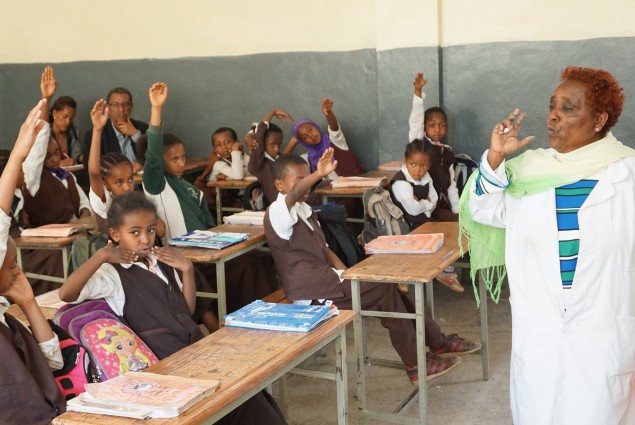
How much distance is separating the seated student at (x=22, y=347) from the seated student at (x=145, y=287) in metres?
0.43

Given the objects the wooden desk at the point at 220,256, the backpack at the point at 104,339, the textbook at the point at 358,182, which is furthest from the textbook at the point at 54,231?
the textbook at the point at 358,182

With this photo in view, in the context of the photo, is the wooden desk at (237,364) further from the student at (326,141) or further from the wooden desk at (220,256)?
the student at (326,141)

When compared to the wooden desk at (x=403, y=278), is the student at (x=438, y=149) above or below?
above

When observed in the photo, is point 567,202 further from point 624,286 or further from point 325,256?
point 325,256

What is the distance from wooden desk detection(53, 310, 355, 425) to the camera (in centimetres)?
210

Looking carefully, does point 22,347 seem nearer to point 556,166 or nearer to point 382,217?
point 556,166

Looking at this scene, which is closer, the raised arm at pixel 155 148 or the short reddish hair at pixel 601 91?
the short reddish hair at pixel 601 91

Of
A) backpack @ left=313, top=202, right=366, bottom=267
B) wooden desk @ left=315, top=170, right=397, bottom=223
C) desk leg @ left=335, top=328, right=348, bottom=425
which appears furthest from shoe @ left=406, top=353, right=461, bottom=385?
wooden desk @ left=315, top=170, right=397, bottom=223

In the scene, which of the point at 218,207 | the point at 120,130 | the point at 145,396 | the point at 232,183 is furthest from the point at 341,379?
the point at 120,130

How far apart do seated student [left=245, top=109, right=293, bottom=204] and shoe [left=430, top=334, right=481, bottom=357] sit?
1.88 m

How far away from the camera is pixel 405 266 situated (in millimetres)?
3496

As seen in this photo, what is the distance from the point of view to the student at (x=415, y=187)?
17.4ft

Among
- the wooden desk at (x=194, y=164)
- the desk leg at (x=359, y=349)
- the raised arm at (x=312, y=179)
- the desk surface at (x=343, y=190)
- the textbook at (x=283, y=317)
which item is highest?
the raised arm at (x=312, y=179)

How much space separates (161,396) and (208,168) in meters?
4.69
